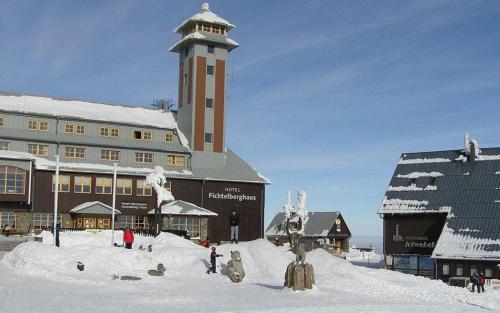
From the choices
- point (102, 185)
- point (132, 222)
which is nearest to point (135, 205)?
point (132, 222)

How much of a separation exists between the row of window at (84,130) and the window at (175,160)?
201cm

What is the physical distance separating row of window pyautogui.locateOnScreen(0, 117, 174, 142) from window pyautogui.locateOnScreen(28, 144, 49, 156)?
200 cm

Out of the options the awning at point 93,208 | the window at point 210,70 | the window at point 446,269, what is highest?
the window at point 210,70

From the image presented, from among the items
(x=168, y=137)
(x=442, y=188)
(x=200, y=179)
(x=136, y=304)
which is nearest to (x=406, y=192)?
(x=442, y=188)

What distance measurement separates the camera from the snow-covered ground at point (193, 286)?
82.9 ft

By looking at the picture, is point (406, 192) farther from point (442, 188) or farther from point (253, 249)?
point (253, 249)

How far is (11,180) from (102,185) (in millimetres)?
8169

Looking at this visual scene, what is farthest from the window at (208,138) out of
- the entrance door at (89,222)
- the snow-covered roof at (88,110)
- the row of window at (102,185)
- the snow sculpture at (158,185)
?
the snow sculpture at (158,185)

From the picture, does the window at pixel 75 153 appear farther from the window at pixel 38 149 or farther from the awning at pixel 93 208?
the awning at pixel 93 208

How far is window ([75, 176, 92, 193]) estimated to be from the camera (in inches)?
2362

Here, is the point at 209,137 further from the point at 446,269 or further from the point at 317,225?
the point at 317,225

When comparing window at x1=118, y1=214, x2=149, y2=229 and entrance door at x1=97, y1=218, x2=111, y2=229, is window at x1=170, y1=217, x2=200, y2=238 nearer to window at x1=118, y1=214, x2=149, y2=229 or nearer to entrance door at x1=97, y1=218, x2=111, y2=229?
window at x1=118, y1=214, x2=149, y2=229

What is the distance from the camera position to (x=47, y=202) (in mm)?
58094

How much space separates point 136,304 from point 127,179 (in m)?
38.3
